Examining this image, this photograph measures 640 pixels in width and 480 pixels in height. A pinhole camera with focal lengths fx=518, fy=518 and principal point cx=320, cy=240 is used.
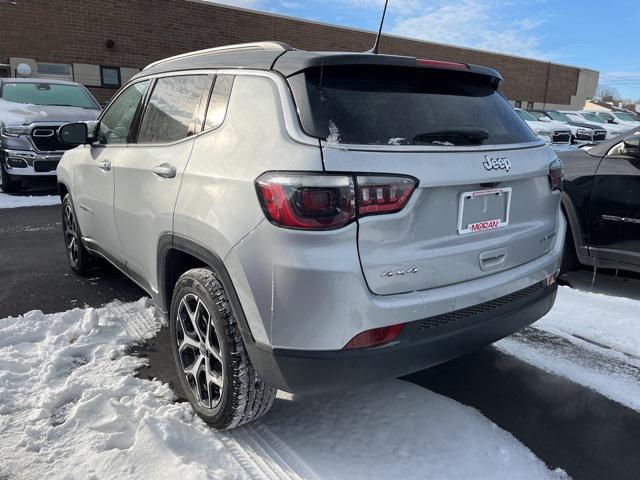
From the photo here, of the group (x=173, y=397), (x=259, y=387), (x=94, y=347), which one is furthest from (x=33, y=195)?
(x=259, y=387)

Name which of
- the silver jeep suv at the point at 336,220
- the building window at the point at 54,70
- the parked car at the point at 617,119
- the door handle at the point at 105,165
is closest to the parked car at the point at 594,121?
the parked car at the point at 617,119

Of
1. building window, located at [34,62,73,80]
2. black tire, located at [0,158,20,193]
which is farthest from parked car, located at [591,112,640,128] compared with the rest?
black tire, located at [0,158,20,193]

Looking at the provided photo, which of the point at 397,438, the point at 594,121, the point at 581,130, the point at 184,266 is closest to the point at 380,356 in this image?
the point at 397,438

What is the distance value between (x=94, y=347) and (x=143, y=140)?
1385 mm

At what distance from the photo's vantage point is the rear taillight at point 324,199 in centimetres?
193

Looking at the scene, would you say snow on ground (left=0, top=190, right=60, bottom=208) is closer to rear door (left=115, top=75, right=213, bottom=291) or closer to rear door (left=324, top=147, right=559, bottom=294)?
rear door (left=115, top=75, right=213, bottom=291)

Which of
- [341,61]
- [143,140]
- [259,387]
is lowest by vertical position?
[259,387]

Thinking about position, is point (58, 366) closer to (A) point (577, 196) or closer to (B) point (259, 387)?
(B) point (259, 387)

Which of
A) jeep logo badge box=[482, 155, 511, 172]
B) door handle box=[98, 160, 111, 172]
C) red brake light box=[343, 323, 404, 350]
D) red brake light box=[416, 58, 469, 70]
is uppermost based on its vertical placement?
red brake light box=[416, 58, 469, 70]

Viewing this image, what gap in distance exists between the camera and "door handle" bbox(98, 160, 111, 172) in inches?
137

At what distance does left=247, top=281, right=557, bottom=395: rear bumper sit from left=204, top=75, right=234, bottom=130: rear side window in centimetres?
109

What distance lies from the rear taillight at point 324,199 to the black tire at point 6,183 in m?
9.10

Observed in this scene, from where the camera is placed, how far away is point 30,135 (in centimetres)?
898

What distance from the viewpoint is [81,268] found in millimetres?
4797
